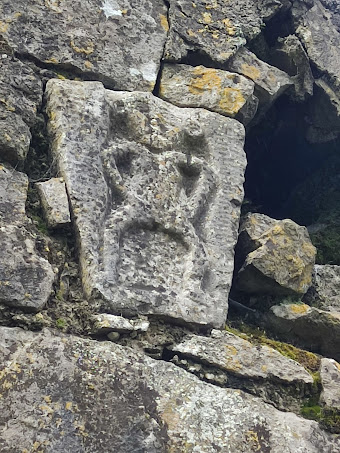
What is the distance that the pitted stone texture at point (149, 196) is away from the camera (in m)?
3.93

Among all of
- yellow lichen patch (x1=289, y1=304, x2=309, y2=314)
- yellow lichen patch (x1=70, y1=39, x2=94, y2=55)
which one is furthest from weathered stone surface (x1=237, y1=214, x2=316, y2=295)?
yellow lichen patch (x1=70, y1=39, x2=94, y2=55)

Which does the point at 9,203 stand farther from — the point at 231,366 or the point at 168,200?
the point at 231,366

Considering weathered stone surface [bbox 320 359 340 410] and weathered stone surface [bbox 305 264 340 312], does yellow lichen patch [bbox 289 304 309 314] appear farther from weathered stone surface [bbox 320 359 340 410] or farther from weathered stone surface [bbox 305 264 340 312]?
weathered stone surface [bbox 320 359 340 410]

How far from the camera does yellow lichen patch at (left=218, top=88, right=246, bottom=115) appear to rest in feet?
16.6

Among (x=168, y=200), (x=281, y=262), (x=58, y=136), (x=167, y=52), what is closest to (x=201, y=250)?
(x=168, y=200)

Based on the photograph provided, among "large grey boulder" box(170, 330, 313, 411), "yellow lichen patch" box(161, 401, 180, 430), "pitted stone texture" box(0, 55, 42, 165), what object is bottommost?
"yellow lichen patch" box(161, 401, 180, 430)

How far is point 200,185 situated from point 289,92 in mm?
1856

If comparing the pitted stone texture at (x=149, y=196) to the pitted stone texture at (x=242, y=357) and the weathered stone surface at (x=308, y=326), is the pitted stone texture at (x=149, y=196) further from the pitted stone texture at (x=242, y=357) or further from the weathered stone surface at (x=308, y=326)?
the weathered stone surface at (x=308, y=326)

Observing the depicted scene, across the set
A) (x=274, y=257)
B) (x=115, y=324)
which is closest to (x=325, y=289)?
(x=274, y=257)

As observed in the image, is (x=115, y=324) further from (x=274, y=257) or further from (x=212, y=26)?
(x=212, y=26)

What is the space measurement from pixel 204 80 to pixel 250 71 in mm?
520

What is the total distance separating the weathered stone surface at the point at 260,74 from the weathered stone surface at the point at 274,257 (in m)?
1.16

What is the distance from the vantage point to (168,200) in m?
4.33

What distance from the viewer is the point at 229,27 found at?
5.52 m
